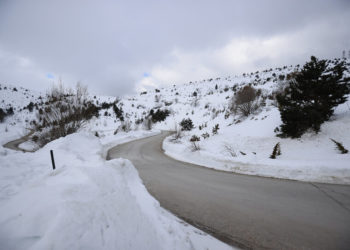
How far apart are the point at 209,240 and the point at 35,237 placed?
2454mm

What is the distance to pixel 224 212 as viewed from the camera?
3.23 metres

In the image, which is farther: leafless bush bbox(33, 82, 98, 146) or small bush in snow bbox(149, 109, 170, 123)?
small bush in snow bbox(149, 109, 170, 123)

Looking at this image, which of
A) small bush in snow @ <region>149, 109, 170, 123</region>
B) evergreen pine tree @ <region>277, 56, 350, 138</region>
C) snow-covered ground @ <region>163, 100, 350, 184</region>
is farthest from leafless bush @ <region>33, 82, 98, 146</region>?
small bush in snow @ <region>149, 109, 170, 123</region>

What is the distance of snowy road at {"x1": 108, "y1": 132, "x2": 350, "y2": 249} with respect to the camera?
7.89 ft

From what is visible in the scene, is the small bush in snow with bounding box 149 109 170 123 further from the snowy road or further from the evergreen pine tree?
the snowy road

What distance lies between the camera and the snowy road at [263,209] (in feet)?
7.89

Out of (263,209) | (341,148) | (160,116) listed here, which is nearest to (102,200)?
(263,209)

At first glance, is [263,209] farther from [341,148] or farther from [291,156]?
[341,148]

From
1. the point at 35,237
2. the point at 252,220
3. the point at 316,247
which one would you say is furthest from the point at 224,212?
the point at 35,237

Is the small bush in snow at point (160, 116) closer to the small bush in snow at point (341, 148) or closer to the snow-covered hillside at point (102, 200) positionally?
the snow-covered hillside at point (102, 200)

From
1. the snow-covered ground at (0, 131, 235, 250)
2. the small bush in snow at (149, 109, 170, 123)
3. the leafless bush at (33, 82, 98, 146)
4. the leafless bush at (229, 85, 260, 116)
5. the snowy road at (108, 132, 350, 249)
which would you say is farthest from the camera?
the small bush in snow at (149, 109, 170, 123)

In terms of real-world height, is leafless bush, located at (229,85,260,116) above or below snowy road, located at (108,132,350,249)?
above

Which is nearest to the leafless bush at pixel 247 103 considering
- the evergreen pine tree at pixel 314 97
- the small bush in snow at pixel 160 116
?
the evergreen pine tree at pixel 314 97

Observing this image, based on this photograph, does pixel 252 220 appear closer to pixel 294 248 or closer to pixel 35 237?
pixel 294 248
